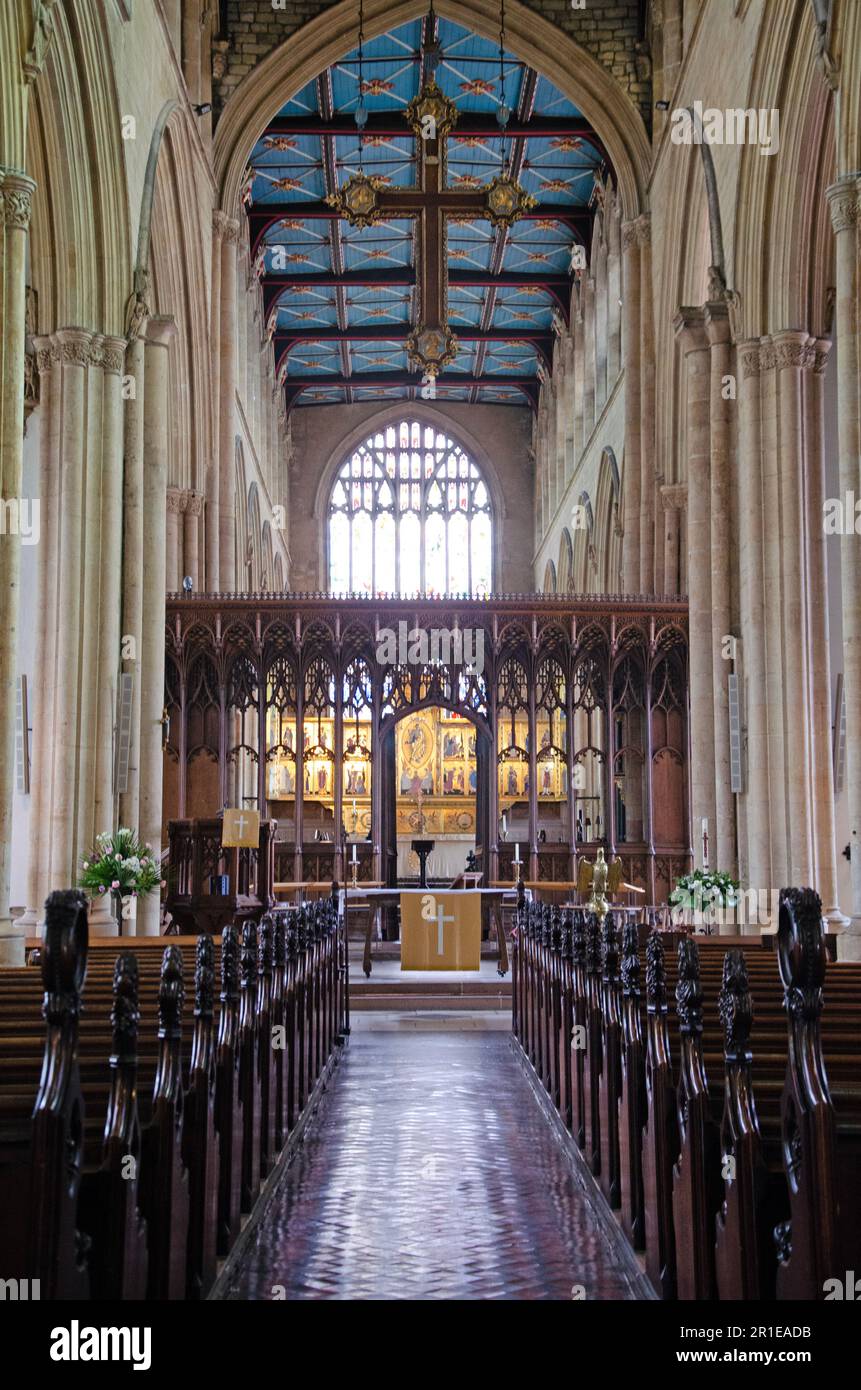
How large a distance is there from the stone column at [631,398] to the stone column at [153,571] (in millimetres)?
6923

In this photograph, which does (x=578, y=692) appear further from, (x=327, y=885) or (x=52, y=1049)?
(x=52, y=1049)

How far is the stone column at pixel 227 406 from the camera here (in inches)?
734

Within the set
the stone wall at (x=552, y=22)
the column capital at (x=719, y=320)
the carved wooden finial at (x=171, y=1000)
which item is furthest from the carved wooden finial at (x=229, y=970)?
the stone wall at (x=552, y=22)

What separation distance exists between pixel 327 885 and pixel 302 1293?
10796 millimetres

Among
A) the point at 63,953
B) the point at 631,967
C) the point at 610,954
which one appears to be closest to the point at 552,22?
the point at 610,954

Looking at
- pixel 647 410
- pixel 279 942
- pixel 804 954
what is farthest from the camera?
pixel 647 410

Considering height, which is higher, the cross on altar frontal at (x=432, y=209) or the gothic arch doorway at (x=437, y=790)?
the cross on altar frontal at (x=432, y=209)

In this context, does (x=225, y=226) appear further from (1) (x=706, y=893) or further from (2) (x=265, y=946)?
(2) (x=265, y=946)

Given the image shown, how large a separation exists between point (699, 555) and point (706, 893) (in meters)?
4.76

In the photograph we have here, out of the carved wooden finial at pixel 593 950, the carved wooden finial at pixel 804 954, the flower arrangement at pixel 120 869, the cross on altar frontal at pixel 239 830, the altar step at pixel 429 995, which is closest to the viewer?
the carved wooden finial at pixel 804 954

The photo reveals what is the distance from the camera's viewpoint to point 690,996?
332 centimetres

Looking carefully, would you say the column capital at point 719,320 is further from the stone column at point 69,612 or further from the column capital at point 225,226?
the column capital at point 225,226

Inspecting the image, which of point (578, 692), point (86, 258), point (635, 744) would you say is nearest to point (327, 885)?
point (578, 692)

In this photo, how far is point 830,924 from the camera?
11.8 metres
